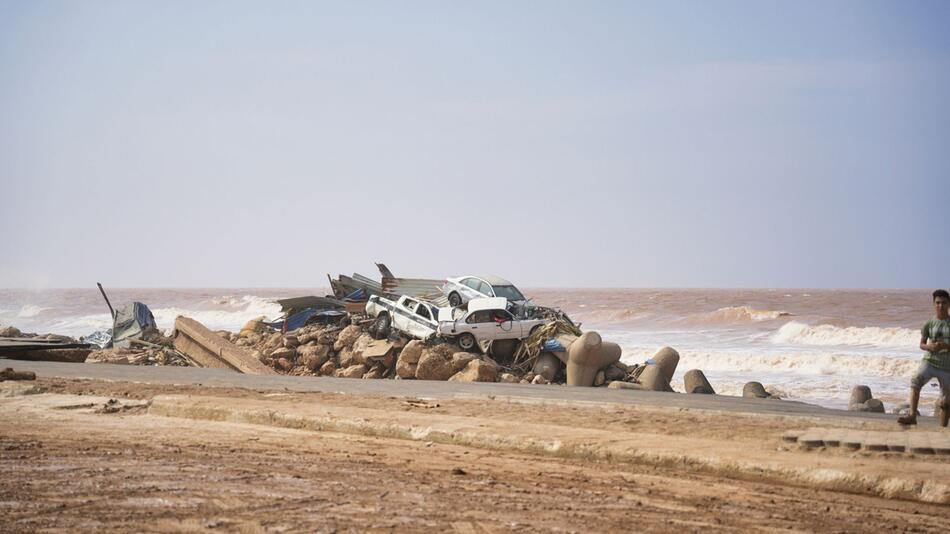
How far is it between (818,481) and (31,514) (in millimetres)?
6431

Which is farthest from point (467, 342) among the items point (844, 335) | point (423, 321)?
point (844, 335)

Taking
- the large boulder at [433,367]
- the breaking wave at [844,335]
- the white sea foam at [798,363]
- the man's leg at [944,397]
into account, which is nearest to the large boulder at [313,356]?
the large boulder at [433,367]

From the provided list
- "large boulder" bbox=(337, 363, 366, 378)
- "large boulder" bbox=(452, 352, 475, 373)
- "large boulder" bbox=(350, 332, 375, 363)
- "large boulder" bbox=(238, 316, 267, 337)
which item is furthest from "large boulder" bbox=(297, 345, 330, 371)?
"large boulder" bbox=(452, 352, 475, 373)

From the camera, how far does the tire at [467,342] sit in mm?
23188

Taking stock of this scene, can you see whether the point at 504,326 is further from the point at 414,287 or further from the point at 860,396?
the point at 860,396

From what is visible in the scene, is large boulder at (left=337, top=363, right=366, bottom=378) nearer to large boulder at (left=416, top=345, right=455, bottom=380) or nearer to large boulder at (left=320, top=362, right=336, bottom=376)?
large boulder at (left=320, top=362, right=336, bottom=376)

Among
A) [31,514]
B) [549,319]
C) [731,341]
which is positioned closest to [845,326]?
[731,341]

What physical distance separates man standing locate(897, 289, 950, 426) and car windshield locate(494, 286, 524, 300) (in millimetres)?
15906

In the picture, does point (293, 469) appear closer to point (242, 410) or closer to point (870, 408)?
point (242, 410)

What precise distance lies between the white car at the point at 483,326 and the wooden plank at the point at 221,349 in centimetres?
487

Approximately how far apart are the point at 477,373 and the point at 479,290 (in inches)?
218

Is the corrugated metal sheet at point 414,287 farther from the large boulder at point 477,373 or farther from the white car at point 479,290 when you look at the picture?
the large boulder at point 477,373

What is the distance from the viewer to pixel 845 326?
5259cm

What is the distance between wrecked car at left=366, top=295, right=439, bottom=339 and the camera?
79.5 ft
